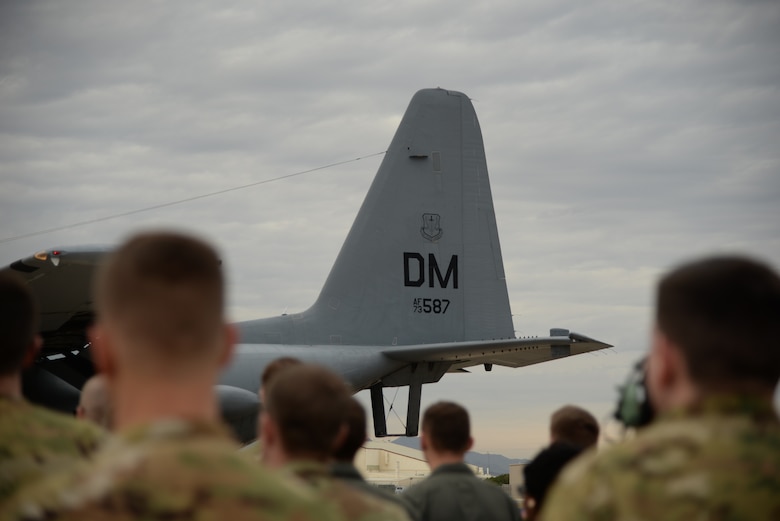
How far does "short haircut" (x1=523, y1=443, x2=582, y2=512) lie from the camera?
4.30m

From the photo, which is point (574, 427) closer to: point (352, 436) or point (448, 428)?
point (448, 428)

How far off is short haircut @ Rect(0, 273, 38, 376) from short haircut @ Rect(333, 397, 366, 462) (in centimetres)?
129

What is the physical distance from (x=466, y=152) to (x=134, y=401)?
15.3 meters

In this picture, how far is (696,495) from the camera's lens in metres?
2.07

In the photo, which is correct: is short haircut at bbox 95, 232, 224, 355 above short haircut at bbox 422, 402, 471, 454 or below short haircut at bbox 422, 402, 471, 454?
above

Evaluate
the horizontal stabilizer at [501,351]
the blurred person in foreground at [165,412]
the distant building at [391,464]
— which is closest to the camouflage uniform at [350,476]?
the blurred person in foreground at [165,412]

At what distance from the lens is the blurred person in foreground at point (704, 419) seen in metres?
2.08

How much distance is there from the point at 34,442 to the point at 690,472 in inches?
73.1

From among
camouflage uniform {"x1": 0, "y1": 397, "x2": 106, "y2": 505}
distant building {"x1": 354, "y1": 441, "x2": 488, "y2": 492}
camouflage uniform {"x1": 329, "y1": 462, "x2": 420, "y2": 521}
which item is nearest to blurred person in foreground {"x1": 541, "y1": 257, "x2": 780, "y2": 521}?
camouflage uniform {"x1": 0, "y1": 397, "x2": 106, "y2": 505}

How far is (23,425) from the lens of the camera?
116 inches

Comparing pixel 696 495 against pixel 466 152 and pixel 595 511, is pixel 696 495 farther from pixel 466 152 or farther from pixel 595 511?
pixel 466 152

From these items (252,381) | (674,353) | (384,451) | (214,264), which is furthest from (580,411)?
(384,451)

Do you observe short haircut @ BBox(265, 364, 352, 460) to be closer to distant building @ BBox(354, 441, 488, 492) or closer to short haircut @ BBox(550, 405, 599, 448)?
short haircut @ BBox(550, 405, 599, 448)

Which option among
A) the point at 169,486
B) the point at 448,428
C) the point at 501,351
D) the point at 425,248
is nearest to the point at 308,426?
the point at 169,486
